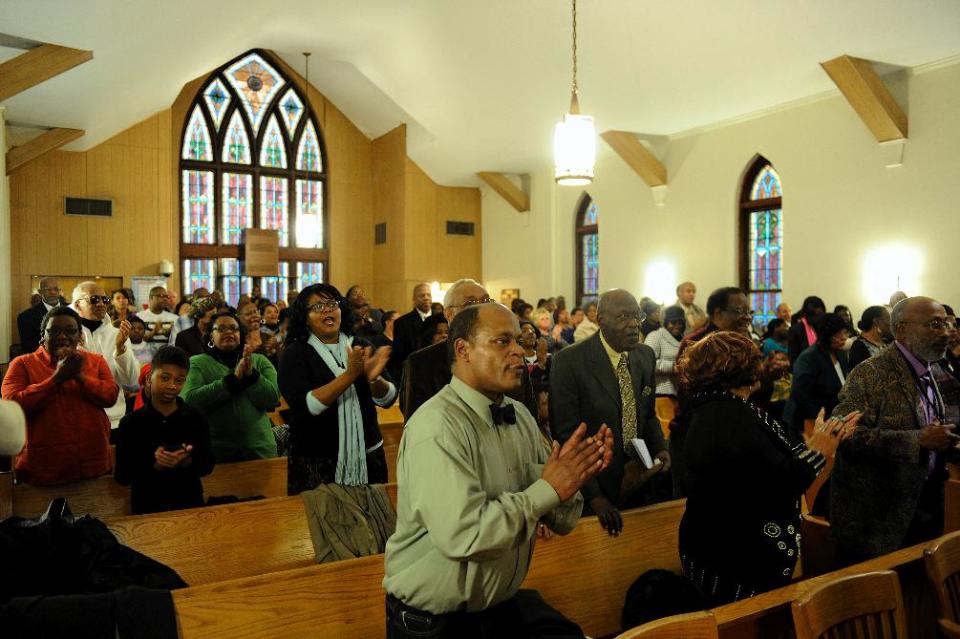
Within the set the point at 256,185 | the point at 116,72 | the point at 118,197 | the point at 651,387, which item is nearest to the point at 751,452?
the point at 651,387

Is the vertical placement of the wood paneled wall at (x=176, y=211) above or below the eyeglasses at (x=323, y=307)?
above

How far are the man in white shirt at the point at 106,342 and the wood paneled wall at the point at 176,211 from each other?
8032 millimetres

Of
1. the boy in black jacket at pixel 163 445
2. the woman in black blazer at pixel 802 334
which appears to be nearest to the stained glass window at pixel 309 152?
the woman in black blazer at pixel 802 334

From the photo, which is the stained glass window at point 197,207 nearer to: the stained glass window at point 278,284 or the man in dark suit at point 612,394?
the stained glass window at point 278,284

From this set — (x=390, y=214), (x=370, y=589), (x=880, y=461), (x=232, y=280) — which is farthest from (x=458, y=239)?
(x=370, y=589)

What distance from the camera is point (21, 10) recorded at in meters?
5.66

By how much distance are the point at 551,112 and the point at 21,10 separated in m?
6.67

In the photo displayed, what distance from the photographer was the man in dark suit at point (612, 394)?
9.51 ft

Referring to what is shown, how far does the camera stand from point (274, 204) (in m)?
14.6

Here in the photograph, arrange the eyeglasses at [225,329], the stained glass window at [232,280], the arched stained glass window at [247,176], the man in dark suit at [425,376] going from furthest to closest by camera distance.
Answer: the stained glass window at [232,280] < the arched stained glass window at [247,176] < the eyeglasses at [225,329] < the man in dark suit at [425,376]

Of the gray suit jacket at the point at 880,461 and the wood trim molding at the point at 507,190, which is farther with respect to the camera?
the wood trim molding at the point at 507,190

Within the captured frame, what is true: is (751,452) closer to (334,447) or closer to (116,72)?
(334,447)

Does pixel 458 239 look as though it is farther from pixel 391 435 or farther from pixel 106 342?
pixel 106 342

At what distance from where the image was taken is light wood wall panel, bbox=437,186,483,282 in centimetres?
1473
